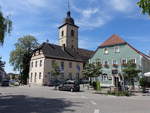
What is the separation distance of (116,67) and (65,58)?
14.4 m

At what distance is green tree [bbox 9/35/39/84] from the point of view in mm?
55916

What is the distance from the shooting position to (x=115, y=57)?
41969 mm

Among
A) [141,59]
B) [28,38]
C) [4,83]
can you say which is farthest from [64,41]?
[141,59]

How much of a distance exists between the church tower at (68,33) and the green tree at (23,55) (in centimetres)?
1250

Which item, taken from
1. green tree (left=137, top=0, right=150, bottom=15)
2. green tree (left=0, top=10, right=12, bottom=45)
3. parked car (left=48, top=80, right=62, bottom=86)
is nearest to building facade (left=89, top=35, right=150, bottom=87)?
parked car (left=48, top=80, right=62, bottom=86)

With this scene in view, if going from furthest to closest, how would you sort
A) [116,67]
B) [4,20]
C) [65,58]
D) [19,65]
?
[19,65], [65,58], [116,67], [4,20]

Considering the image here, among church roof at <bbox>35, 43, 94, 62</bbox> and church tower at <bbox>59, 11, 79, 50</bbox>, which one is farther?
church tower at <bbox>59, 11, 79, 50</bbox>

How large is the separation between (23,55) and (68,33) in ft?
64.8

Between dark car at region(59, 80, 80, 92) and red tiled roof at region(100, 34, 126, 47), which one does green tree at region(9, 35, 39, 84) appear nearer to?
red tiled roof at region(100, 34, 126, 47)

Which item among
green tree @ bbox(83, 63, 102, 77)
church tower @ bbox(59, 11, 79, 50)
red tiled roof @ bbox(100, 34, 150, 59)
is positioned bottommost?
green tree @ bbox(83, 63, 102, 77)

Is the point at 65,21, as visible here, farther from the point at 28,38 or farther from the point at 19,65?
the point at 19,65

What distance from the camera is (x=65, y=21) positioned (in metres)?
72.4

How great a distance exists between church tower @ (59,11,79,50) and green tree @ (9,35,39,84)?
12497 mm

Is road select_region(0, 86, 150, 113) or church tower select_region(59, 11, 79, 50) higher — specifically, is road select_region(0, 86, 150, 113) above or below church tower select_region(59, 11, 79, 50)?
below
